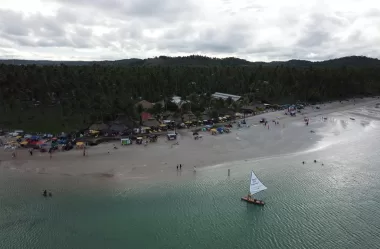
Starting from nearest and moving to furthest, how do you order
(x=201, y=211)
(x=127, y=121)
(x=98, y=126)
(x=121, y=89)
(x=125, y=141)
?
(x=201, y=211) < (x=125, y=141) < (x=98, y=126) < (x=127, y=121) < (x=121, y=89)

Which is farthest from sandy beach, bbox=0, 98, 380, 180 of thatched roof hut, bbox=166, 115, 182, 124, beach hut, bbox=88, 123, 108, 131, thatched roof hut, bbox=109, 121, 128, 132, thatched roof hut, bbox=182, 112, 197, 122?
thatched roof hut, bbox=182, 112, 197, 122

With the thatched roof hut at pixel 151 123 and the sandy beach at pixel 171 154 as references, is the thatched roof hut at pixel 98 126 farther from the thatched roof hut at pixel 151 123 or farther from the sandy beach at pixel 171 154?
the thatched roof hut at pixel 151 123

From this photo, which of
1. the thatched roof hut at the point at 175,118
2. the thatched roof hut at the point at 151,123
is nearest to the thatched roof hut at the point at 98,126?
the thatched roof hut at the point at 151,123

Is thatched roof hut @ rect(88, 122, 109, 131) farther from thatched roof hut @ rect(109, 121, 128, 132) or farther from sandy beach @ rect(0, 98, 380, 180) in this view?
sandy beach @ rect(0, 98, 380, 180)

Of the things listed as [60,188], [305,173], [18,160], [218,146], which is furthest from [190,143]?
Answer: [18,160]

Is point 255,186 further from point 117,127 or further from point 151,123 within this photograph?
point 151,123

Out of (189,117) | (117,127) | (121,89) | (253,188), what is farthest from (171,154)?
(121,89)
